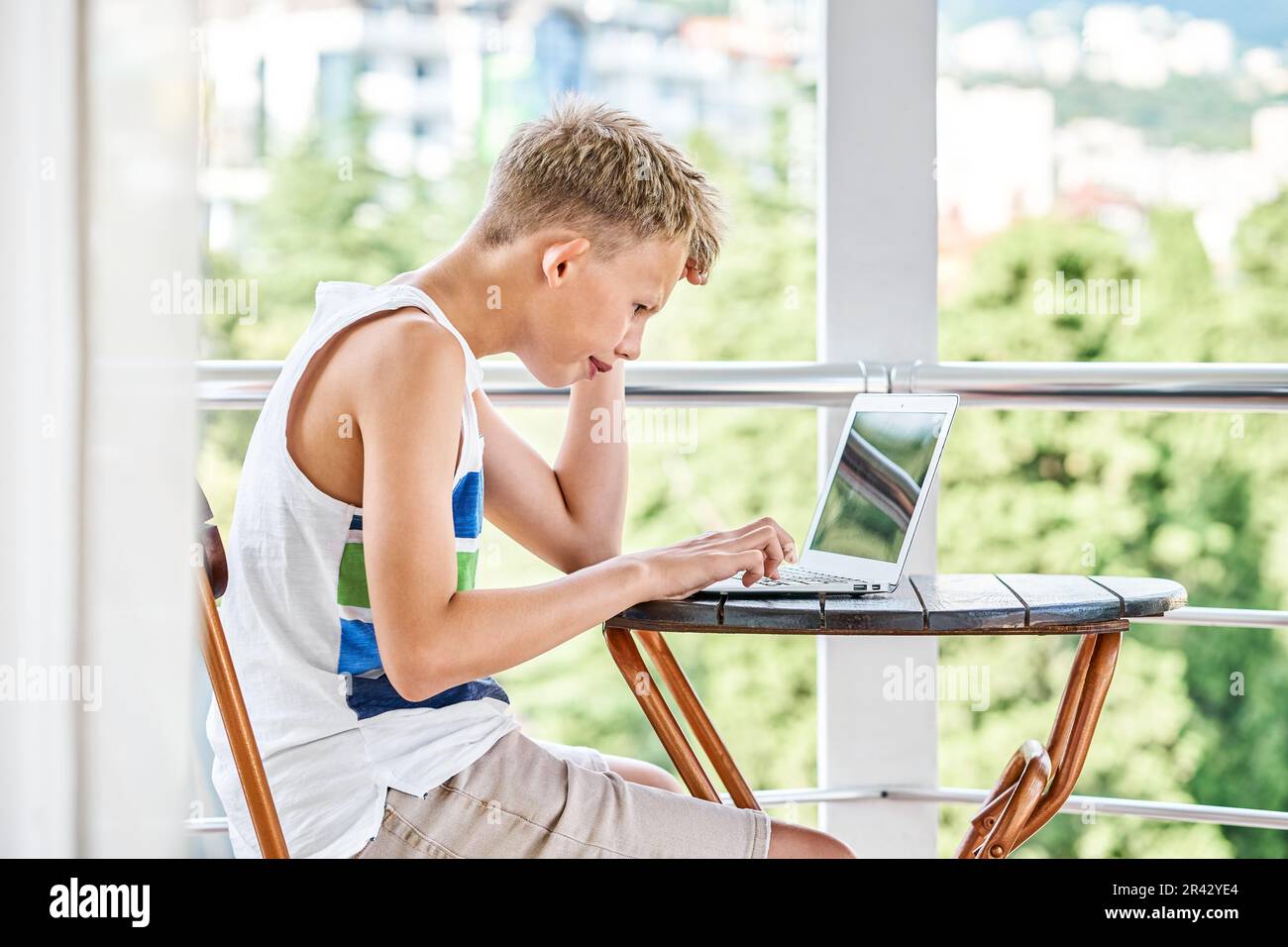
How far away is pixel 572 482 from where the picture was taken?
4.90 feet

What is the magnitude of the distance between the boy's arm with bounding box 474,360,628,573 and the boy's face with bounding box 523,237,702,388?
0.48ft

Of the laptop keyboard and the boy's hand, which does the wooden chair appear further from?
the laptop keyboard

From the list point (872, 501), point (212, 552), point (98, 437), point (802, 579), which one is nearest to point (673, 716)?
point (802, 579)

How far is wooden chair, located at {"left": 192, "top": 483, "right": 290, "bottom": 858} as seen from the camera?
1.03 metres

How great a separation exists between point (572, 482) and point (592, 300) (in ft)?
0.98

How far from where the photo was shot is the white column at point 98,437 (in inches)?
39.6

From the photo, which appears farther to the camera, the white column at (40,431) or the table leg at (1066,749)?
the table leg at (1066,749)

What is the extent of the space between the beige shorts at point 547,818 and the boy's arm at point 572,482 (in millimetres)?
341

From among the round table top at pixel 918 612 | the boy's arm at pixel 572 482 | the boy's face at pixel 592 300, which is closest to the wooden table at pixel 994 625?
the round table top at pixel 918 612

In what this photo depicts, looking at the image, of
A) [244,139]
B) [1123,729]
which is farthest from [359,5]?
[1123,729]

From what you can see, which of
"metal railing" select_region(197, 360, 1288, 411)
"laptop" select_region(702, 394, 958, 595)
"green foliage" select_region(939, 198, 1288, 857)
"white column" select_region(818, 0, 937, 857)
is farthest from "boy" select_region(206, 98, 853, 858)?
"green foliage" select_region(939, 198, 1288, 857)

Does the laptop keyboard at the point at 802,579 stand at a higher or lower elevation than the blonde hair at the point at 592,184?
lower

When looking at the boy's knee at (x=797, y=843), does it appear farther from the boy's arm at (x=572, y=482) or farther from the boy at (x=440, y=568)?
the boy's arm at (x=572, y=482)
